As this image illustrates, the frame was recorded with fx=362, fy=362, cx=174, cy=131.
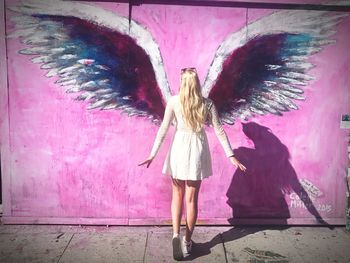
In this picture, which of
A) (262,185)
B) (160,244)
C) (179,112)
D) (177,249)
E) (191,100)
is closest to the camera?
(191,100)

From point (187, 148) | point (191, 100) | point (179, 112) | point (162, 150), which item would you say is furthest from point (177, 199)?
point (191, 100)

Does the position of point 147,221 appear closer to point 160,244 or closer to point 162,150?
point 160,244

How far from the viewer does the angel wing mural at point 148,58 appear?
13.8 feet

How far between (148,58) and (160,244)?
2169mm

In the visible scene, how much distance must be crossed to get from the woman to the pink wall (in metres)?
0.69

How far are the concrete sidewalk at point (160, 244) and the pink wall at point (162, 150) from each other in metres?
0.13

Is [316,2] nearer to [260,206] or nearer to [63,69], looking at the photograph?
[260,206]

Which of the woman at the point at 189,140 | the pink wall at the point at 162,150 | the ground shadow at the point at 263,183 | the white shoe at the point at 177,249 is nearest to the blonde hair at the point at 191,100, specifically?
the woman at the point at 189,140

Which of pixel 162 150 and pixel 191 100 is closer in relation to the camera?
pixel 191 100

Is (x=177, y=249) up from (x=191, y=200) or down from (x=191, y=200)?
down

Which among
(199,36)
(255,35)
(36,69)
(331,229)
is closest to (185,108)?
(199,36)

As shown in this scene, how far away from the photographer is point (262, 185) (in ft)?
15.0

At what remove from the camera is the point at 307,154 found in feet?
14.8

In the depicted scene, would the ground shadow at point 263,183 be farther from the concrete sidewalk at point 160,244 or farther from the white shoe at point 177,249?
the white shoe at point 177,249
